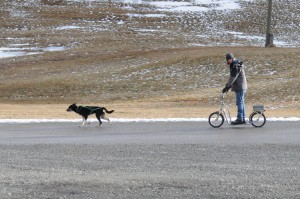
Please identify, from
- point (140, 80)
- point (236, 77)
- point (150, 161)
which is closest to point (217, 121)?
point (236, 77)

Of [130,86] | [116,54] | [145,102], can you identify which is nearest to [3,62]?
[116,54]

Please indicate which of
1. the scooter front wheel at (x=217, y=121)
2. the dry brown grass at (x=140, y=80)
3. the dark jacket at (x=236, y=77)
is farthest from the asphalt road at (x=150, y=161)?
the dry brown grass at (x=140, y=80)

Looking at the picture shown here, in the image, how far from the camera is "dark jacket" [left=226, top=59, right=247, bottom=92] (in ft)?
57.2

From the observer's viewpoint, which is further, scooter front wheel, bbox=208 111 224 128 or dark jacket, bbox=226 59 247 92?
scooter front wheel, bbox=208 111 224 128

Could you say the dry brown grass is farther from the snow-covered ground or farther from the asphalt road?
the asphalt road

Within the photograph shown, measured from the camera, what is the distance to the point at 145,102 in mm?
30828

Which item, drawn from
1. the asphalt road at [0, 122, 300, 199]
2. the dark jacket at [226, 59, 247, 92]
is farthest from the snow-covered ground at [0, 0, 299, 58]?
the asphalt road at [0, 122, 300, 199]

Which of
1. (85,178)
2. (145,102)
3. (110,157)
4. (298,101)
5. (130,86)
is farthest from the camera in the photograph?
(130,86)

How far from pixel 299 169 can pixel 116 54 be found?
3678cm

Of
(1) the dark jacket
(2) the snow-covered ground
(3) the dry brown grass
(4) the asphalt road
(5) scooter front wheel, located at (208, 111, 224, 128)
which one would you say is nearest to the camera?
(4) the asphalt road

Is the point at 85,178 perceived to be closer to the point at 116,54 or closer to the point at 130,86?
the point at 130,86

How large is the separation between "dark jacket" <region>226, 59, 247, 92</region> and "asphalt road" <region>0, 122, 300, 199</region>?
1.20m

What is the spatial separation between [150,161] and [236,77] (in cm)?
612

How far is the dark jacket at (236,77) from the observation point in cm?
1744
